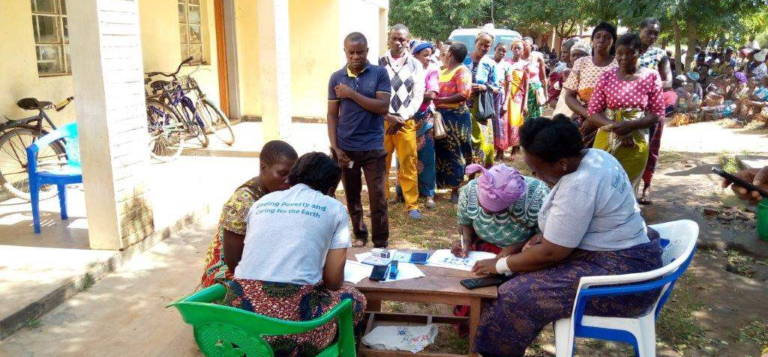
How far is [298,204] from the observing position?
244cm

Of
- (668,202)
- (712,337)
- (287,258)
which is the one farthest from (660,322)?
(668,202)

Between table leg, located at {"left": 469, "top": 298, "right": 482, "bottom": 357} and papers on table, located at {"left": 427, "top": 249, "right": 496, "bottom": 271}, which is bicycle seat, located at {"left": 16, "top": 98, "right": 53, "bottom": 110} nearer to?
papers on table, located at {"left": 427, "top": 249, "right": 496, "bottom": 271}

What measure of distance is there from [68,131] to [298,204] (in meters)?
3.34

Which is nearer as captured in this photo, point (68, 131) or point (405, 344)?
point (405, 344)

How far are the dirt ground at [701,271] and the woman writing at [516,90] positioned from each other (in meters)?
0.59

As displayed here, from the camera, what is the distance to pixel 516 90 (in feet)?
27.3

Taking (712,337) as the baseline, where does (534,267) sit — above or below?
above

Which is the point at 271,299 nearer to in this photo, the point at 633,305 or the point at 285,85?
the point at 633,305

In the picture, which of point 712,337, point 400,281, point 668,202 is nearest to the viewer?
point 400,281

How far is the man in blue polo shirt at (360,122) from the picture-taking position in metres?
4.29

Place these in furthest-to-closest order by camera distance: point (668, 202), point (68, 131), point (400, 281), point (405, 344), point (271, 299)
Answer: point (668, 202), point (68, 131), point (405, 344), point (400, 281), point (271, 299)

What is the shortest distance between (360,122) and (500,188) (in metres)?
1.65

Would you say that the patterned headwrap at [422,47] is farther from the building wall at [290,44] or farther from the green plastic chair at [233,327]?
the green plastic chair at [233,327]

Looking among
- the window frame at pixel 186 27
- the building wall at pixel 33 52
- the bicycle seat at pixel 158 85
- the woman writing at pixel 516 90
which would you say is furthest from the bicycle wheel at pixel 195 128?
the woman writing at pixel 516 90
